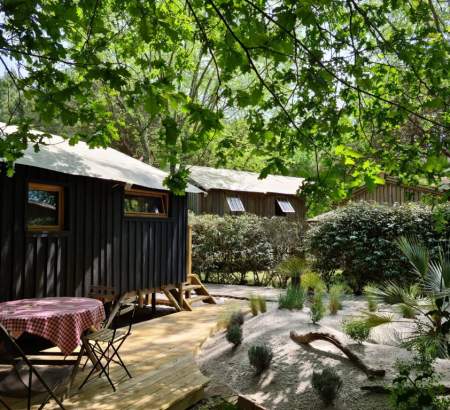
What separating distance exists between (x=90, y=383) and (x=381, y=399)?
337 centimetres

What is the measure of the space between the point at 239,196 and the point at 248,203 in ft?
2.46

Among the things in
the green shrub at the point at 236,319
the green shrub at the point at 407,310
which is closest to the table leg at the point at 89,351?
the green shrub at the point at 236,319

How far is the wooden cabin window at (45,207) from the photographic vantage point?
288 inches

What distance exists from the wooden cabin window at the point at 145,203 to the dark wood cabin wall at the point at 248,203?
1241 cm

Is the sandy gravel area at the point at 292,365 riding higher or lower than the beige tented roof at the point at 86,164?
lower

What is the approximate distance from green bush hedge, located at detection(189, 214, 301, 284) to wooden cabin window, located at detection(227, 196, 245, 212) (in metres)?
6.67

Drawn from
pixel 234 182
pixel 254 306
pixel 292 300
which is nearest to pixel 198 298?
pixel 254 306

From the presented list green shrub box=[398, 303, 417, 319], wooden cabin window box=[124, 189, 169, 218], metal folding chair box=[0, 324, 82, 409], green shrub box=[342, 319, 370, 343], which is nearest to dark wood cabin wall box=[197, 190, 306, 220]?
wooden cabin window box=[124, 189, 169, 218]

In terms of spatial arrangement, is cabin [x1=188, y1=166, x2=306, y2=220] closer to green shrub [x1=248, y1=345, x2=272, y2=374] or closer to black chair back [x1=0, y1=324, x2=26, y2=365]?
green shrub [x1=248, y1=345, x2=272, y2=374]

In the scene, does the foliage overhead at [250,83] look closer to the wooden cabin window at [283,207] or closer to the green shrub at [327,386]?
the green shrub at [327,386]

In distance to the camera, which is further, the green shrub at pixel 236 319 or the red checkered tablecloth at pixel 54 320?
the green shrub at pixel 236 319

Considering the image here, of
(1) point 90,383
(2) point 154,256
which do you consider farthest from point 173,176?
(2) point 154,256

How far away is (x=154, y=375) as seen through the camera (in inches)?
235

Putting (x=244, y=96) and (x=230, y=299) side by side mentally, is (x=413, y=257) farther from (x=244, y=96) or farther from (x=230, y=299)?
(x=230, y=299)
